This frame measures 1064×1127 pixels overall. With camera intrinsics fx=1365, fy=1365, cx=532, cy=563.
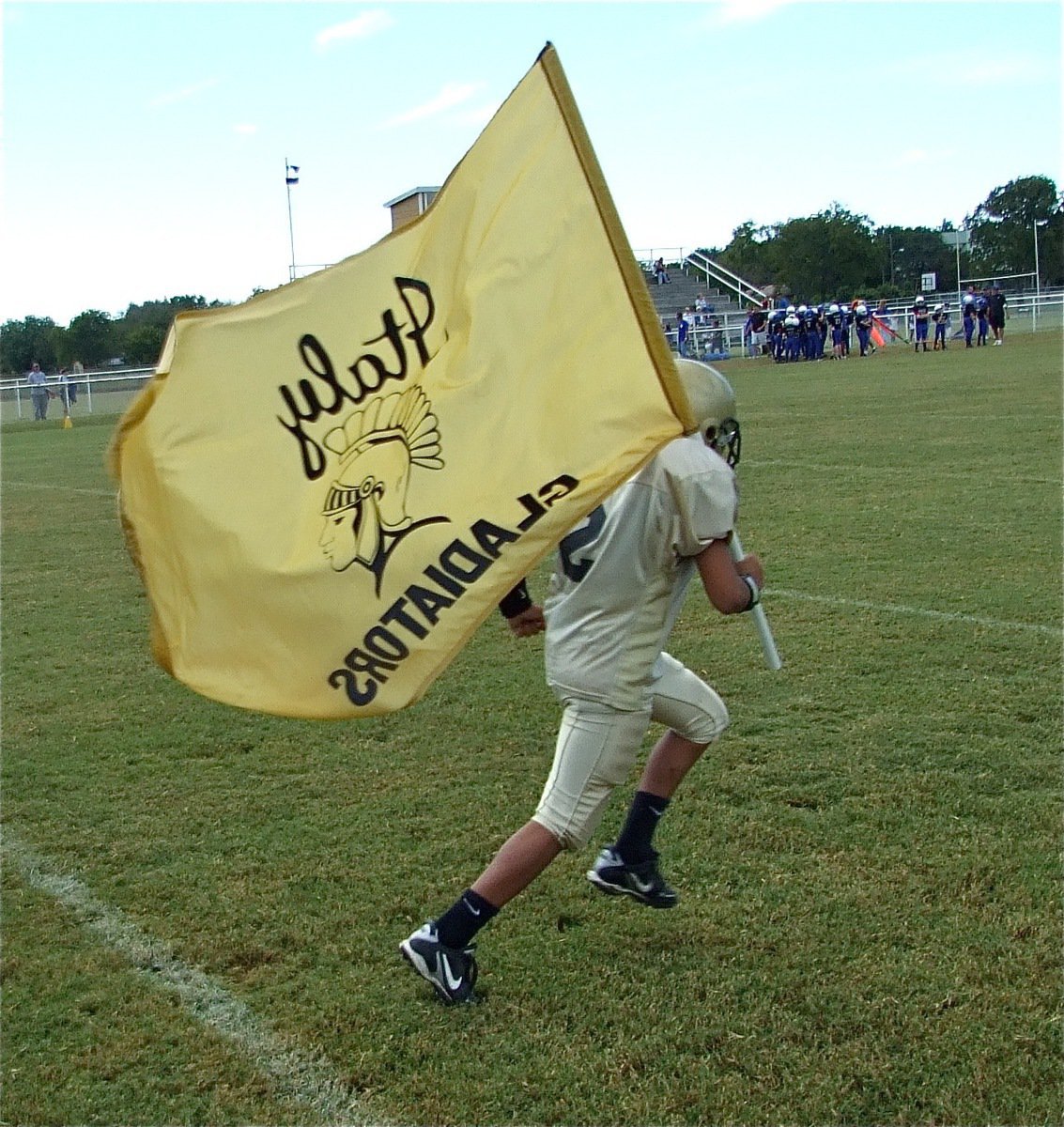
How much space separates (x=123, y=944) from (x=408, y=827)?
1.07m

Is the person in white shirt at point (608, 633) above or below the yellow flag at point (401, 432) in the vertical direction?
below

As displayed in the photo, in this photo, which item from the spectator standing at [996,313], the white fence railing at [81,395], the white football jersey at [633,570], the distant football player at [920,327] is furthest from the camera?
the distant football player at [920,327]

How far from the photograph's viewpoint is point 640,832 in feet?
12.6

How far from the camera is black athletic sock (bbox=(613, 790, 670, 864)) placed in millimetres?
3850

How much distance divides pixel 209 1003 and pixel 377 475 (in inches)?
57.2

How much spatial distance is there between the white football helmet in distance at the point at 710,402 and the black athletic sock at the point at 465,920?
1.29 meters

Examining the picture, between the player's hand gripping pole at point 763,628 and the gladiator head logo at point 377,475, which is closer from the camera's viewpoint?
the gladiator head logo at point 377,475

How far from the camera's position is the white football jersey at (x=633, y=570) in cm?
325

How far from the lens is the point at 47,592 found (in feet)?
31.4

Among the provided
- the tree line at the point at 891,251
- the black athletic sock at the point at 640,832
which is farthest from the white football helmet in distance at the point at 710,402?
the tree line at the point at 891,251

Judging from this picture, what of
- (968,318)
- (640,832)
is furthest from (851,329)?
(640,832)

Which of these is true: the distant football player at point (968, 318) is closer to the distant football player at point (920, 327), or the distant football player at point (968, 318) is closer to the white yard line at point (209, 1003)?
the distant football player at point (920, 327)

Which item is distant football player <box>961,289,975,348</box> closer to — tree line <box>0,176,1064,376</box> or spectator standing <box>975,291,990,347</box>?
spectator standing <box>975,291,990,347</box>

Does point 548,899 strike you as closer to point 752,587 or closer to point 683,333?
point 752,587
